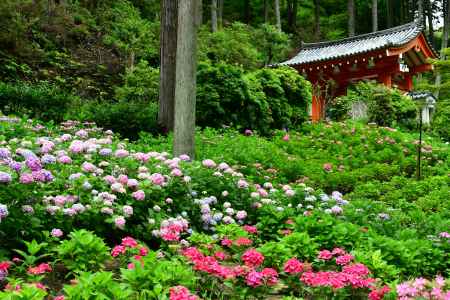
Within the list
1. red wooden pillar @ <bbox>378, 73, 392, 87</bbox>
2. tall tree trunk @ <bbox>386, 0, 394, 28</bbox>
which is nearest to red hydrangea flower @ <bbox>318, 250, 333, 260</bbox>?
red wooden pillar @ <bbox>378, 73, 392, 87</bbox>

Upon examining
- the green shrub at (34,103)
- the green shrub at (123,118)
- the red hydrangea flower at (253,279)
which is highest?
the green shrub at (34,103)

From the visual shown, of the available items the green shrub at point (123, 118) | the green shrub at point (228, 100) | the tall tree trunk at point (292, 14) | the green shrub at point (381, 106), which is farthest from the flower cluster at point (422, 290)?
the tall tree trunk at point (292, 14)

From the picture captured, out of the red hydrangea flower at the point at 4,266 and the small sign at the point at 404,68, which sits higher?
the small sign at the point at 404,68

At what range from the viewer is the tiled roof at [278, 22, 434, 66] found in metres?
21.0

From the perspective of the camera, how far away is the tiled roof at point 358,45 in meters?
21.0

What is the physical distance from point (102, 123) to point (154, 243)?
20.2 feet

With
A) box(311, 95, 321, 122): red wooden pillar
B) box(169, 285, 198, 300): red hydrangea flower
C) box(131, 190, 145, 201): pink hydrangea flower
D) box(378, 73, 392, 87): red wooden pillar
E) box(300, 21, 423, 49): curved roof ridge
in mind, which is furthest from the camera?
box(300, 21, 423, 49): curved roof ridge

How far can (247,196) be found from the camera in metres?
5.71

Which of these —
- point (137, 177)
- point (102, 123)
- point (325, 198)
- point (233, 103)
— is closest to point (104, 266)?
point (137, 177)

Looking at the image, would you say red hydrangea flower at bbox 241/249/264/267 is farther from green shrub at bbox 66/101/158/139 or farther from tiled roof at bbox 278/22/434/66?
tiled roof at bbox 278/22/434/66

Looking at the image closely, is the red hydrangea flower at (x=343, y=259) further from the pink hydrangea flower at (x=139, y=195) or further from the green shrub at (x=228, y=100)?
the green shrub at (x=228, y=100)

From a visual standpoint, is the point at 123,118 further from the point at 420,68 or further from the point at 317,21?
the point at 317,21

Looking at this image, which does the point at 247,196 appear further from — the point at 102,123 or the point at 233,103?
the point at 233,103

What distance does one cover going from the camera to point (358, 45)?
76.1 feet
